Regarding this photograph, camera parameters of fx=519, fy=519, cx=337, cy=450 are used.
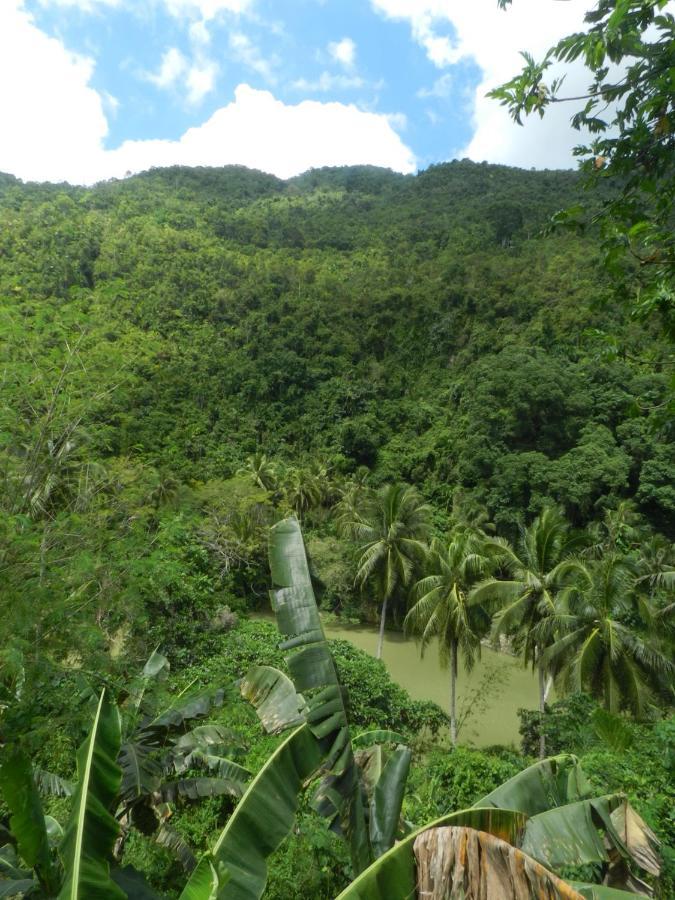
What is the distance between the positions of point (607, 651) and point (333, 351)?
128 feet

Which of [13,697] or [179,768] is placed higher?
[13,697]

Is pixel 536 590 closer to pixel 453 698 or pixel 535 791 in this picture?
pixel 453 698

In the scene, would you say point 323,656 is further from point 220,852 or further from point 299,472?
point 299,472

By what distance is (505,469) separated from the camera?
28797 millimetres

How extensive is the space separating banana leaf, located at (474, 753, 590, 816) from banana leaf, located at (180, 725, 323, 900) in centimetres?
129

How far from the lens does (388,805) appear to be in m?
3.33

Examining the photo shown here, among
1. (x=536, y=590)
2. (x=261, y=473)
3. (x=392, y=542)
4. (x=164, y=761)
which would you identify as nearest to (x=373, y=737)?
(x=164, y=761)

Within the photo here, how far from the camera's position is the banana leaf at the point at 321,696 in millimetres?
3117

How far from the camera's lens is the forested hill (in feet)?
25.2

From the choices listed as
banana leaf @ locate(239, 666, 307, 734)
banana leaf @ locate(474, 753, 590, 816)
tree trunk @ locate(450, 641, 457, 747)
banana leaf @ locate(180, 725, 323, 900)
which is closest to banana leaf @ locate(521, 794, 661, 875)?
banana leaf @ locate(474, 753, 590, 816)

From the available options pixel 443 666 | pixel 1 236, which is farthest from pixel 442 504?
pixel 1 236

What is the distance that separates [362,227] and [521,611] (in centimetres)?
7315

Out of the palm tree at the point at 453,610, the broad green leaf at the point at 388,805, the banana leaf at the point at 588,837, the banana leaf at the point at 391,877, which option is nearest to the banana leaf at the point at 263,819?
the broad green leaf at the point at 388,805

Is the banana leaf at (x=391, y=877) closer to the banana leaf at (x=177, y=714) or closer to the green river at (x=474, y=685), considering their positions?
the banana leaf at (x=177, y=714)
